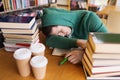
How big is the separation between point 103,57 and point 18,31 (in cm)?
49

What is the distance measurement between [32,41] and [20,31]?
0.09m

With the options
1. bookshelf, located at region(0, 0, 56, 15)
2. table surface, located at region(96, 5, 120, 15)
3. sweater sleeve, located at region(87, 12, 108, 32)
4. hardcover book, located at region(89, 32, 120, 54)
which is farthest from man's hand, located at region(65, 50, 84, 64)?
table surface, located at region(96, 5, 120, 15)

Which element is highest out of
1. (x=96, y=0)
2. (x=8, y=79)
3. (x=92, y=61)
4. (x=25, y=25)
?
(x=96, y=0)

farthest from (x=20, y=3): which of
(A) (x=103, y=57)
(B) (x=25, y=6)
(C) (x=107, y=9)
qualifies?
(C) (x=107, y=9)

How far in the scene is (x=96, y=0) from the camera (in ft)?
8.00

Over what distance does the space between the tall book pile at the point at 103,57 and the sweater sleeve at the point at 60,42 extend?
203mm

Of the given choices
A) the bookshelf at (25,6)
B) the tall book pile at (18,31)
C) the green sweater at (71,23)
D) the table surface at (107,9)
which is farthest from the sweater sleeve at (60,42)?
the table surface at (107,9)

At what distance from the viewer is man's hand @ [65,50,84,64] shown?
0.86m

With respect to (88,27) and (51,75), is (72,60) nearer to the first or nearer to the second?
(51,75)

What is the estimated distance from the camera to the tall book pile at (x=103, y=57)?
676 millimetres

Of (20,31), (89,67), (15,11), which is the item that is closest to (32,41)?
(20,31)

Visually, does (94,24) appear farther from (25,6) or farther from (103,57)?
(25,6)

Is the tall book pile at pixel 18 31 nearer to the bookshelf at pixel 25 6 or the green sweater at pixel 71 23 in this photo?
the green sweater at pixel 71 23

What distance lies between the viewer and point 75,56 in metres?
0.87
